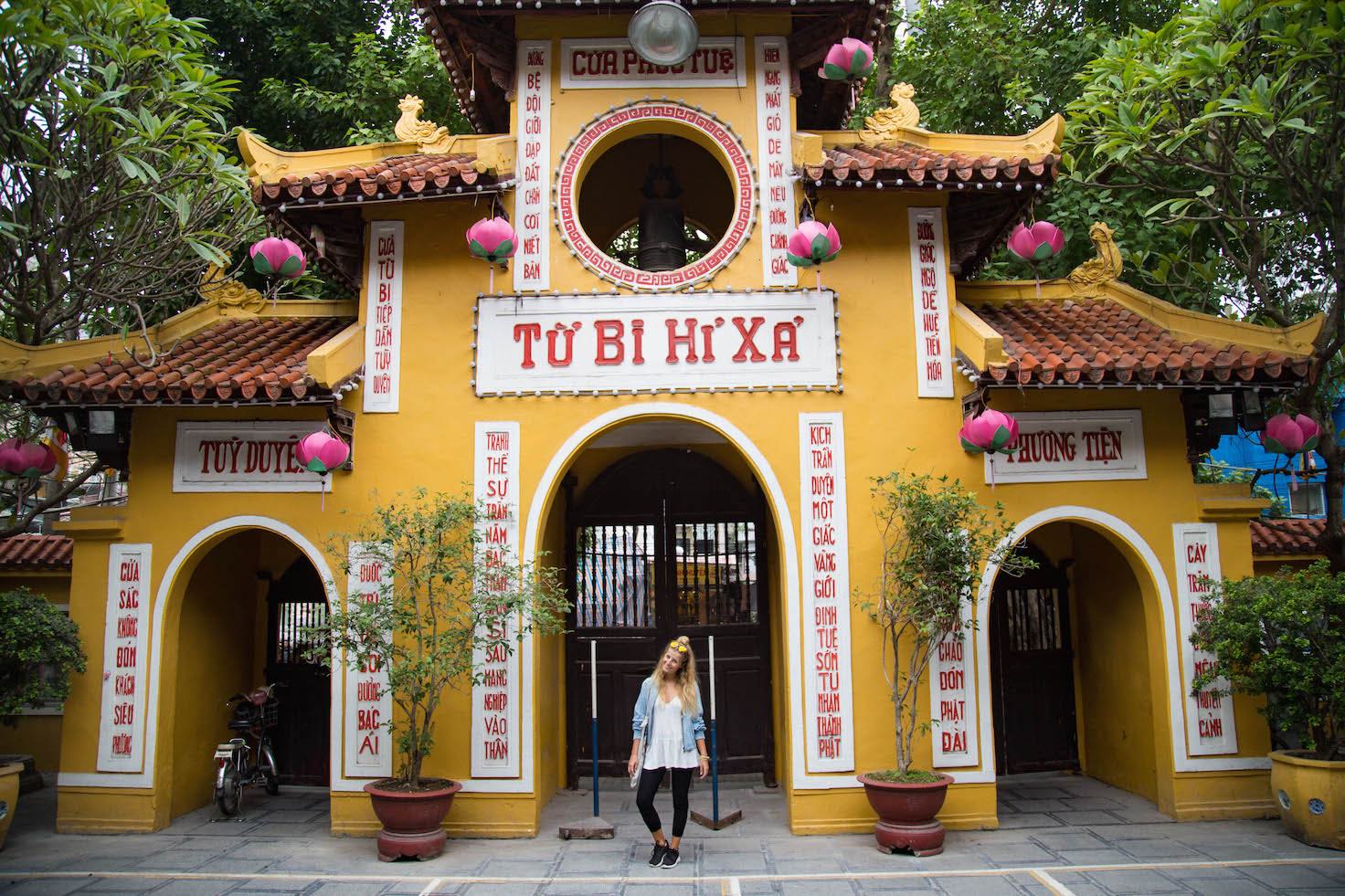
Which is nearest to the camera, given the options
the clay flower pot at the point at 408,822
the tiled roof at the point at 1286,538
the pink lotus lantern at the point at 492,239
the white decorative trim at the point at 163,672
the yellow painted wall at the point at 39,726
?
the clay flower pot at the point at 408,822

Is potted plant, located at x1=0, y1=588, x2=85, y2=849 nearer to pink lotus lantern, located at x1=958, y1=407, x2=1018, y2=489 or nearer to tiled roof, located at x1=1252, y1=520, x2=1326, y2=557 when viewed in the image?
pink lotus lantern, located at x1=958, y1=407, x2=1018, y2=489

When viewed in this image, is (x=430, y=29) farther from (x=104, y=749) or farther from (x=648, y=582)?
(x=104, y=749)

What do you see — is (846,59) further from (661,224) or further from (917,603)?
(917,603)

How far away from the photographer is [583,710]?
10.4 metres

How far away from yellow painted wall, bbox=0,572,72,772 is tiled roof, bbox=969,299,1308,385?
36.4ft

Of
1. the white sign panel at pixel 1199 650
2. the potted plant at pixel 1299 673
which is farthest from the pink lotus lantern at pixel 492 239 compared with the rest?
the potted plant at pixel 1299 673

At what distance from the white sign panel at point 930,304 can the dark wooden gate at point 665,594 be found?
2.69 meters

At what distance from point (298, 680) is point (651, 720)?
525 cm

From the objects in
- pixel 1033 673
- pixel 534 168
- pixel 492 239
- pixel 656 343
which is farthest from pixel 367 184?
pixel 1033 673

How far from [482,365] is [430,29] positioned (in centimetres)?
345

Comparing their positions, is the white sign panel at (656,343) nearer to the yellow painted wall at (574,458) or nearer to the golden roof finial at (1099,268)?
the yellow painted wall at (574,458)

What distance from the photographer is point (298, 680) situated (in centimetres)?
1059

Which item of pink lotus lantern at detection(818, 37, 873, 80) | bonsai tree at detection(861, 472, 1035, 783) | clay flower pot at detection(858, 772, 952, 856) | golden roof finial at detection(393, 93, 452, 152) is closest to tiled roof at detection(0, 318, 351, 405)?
golden roof finial at detection(393, 93, 452, 152)

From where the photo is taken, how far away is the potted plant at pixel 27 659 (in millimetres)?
7930
